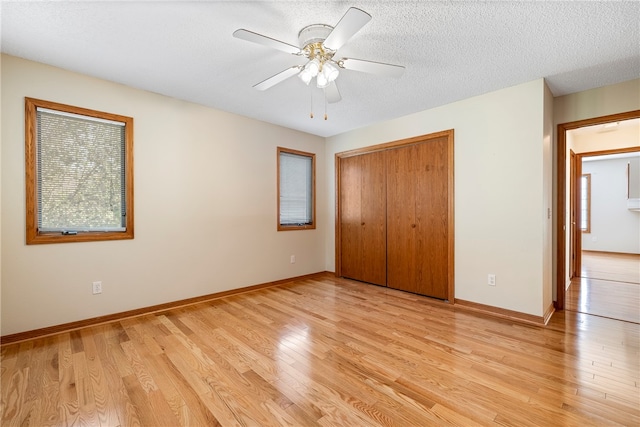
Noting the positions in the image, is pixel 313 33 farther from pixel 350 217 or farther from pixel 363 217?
pixel 350 217

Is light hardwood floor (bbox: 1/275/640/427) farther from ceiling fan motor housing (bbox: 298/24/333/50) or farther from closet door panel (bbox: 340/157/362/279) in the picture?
ceiling fan motor housing (bbox: 298/24/333/50)

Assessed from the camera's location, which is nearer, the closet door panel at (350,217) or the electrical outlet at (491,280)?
the electrical outlet at (491,280)

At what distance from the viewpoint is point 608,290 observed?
3789mm

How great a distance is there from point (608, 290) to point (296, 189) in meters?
4.68

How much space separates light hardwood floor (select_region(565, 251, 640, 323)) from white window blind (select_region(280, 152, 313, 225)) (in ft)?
12.0

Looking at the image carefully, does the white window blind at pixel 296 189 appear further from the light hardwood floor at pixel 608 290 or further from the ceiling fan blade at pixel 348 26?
the light hardwood floor at pixel 608 290

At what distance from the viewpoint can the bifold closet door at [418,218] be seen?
3.45 m

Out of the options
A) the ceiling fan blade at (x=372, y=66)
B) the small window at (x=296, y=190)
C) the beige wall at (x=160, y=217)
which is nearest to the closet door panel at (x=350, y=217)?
the small window at (x=296, y=190)

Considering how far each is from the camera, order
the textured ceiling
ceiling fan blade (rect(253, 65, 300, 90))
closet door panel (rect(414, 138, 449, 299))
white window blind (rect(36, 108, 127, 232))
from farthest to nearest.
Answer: closet door panel (rect(414, 138, 449, 299)) → white window blind (rect(36, 108, 127, 232)) → ceiling fan blade (rect(253, 65, 300, 90)) → the textured ceiling

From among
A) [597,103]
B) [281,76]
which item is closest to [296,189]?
[281,76]

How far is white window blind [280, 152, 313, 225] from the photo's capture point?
436 cm

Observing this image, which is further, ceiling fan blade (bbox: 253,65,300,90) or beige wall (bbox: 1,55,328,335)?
beige wall (bbox: 1,55,328,335)

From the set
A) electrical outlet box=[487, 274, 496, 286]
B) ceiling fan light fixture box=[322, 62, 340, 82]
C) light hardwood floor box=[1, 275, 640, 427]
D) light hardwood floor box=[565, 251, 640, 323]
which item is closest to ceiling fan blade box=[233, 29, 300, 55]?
ceiling fan light fixture box=[322, 62, 340, 82]

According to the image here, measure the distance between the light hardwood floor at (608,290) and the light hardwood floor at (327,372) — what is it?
372 mm
